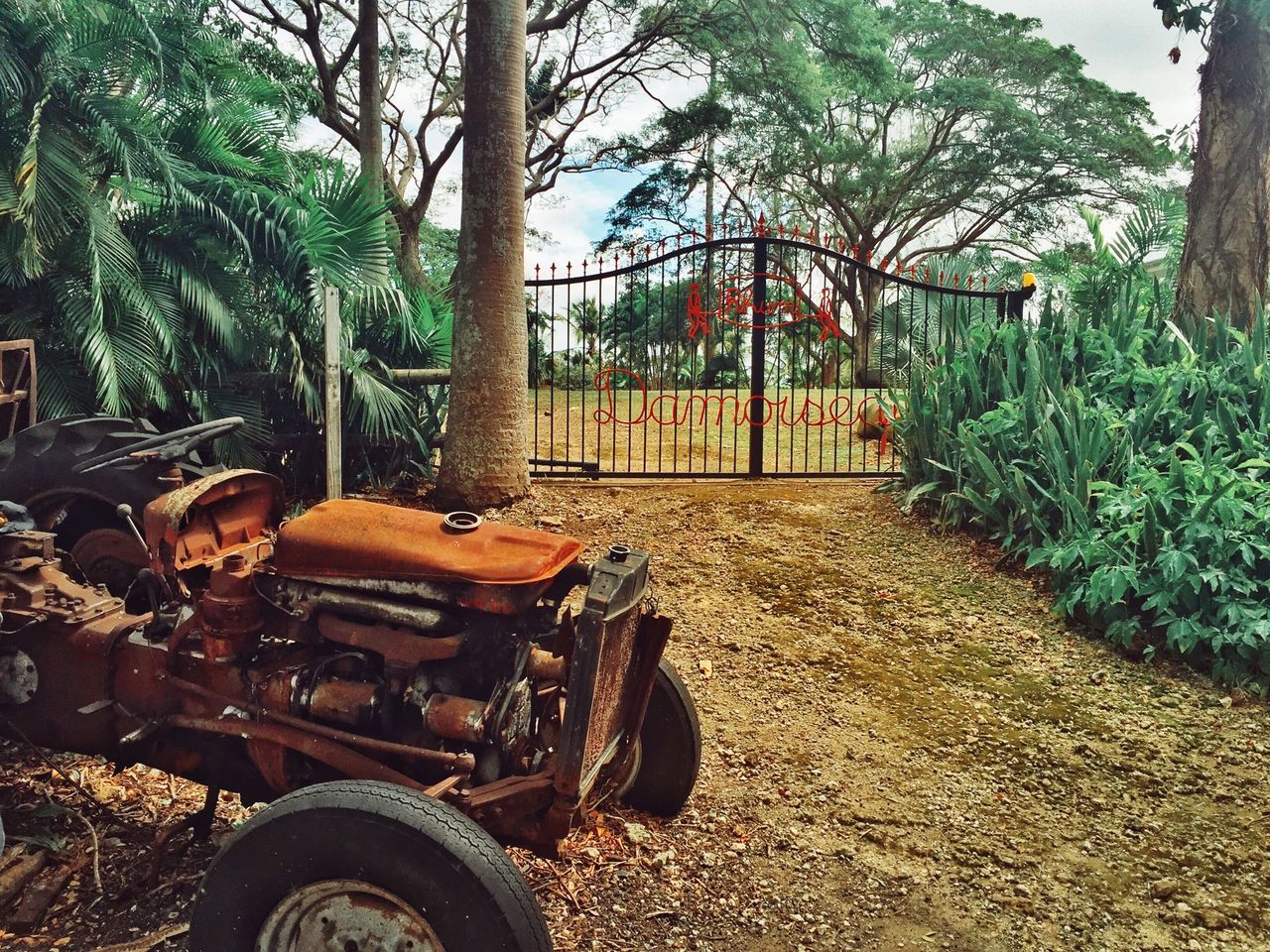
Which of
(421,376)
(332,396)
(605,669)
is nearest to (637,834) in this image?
(605,669)

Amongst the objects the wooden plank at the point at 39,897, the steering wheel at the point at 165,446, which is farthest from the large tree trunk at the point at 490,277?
the wooden plank at the point at 39,897

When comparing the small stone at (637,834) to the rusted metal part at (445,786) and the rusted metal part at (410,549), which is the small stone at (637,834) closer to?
the rusted metal part at (445,786)

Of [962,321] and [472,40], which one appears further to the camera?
[962,321]

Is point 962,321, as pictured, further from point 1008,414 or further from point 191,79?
point 191,79

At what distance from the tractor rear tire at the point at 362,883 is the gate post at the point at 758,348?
22.4 ft

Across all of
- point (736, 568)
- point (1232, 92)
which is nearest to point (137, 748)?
point (736, 568)

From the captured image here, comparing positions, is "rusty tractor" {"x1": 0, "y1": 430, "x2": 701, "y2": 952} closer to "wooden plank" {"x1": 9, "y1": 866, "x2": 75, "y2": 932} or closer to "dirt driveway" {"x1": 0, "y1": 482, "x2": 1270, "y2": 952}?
"wooden plank" {"x1": 9, "y1": 866, "x2": 75, "y2": 932}

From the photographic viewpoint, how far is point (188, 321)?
6.55 meters

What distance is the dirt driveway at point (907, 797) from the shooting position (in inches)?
117

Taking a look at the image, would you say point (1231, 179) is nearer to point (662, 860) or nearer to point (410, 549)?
point (662, 860)

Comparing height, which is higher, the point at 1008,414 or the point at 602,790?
the point at 1008,414

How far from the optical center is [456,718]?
7.99ft

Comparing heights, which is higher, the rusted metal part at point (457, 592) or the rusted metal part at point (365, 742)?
the rusted metal part at point (457, 592)

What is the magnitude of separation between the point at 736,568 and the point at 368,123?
35.2 feet
